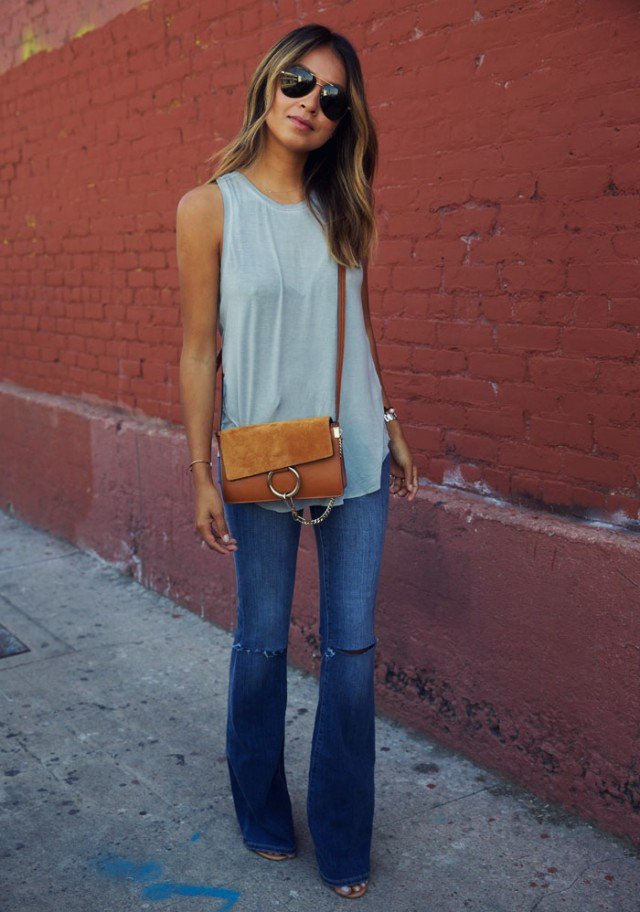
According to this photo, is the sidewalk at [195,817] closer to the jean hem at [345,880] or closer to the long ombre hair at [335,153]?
the jean hem at [345,880]

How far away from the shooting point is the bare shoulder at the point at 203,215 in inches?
94.6

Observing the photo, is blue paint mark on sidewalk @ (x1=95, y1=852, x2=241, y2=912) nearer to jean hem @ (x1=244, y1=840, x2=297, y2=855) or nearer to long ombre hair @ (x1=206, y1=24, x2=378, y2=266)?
jean hem @ (x1=244, y1=840, x2=297, y2=855)

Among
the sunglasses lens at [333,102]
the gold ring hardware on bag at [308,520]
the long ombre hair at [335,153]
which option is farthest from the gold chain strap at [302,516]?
the sunglasses lens at [333,102]

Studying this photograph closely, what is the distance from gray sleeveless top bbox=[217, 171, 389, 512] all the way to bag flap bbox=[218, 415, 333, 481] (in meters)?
0.06

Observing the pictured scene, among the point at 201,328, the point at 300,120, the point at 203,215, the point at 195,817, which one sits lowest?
the point at 195,817

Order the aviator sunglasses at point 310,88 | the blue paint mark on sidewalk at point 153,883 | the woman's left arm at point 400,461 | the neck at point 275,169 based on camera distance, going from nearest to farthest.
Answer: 1. the aviator sunglasses at point 310,88
2. the neck at point 275,169
3. the blue paint mark on sidewalk at point 153,883
4. the woman's left arm at point 400,461

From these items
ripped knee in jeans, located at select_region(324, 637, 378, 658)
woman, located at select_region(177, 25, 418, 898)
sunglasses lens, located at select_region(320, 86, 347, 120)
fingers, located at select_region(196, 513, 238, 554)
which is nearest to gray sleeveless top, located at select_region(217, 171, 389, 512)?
woman, located at select_region(177, 25, 418, 898)

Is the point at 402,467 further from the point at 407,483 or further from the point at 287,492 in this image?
the point at 287,492

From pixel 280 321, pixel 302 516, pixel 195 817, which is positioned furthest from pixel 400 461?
pixel 195 817

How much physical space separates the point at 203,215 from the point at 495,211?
1.09 meters

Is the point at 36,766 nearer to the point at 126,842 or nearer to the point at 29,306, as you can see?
the point at 126,842

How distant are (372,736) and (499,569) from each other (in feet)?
2.44

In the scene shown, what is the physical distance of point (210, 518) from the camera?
2.50m

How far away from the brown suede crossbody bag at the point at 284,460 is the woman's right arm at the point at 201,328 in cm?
9
